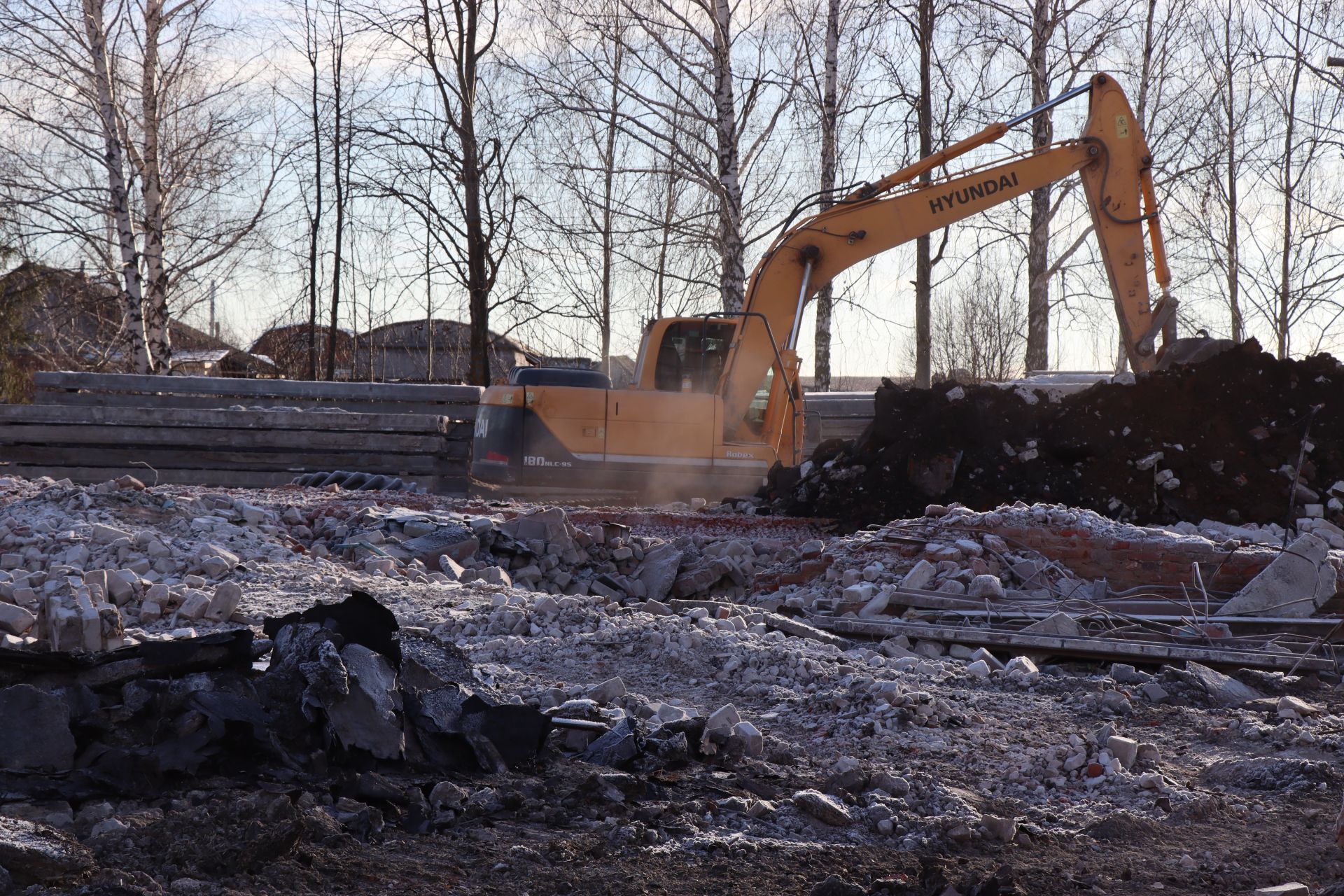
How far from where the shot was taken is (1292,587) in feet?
24.1

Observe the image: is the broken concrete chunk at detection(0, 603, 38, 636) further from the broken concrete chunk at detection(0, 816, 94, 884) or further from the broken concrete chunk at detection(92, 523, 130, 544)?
the broken concrete chunk at detection(0, 816, 94, 884)

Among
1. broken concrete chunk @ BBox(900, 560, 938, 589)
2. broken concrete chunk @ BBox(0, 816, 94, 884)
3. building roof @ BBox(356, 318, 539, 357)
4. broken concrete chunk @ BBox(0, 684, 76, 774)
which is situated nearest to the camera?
broken concrete chunk @ BBox(0, 816, 94, 884)

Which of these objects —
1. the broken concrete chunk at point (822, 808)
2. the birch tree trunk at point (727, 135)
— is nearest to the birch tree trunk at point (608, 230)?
the birch tree trunk at point (727, 135)

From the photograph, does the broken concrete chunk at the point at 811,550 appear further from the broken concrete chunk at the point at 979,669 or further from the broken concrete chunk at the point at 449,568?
the broken concrete chunk at the point at 979,669

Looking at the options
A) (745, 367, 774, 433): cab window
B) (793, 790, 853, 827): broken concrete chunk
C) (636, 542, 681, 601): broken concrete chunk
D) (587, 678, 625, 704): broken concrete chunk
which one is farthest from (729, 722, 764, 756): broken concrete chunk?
(745, 367, 774, 433): cab window

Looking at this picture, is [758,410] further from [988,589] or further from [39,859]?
[39,859]

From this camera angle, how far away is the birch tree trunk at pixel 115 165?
1684 cm

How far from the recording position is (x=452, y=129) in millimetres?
20469

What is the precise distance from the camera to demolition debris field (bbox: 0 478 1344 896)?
131 inches

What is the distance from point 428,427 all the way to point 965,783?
11484mm

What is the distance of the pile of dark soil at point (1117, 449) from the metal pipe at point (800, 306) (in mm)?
1093

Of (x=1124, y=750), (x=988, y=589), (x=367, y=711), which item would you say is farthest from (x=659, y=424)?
(x=367, y=711)

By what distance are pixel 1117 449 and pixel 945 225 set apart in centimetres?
305

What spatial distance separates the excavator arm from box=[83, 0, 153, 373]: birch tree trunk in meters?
10.6
